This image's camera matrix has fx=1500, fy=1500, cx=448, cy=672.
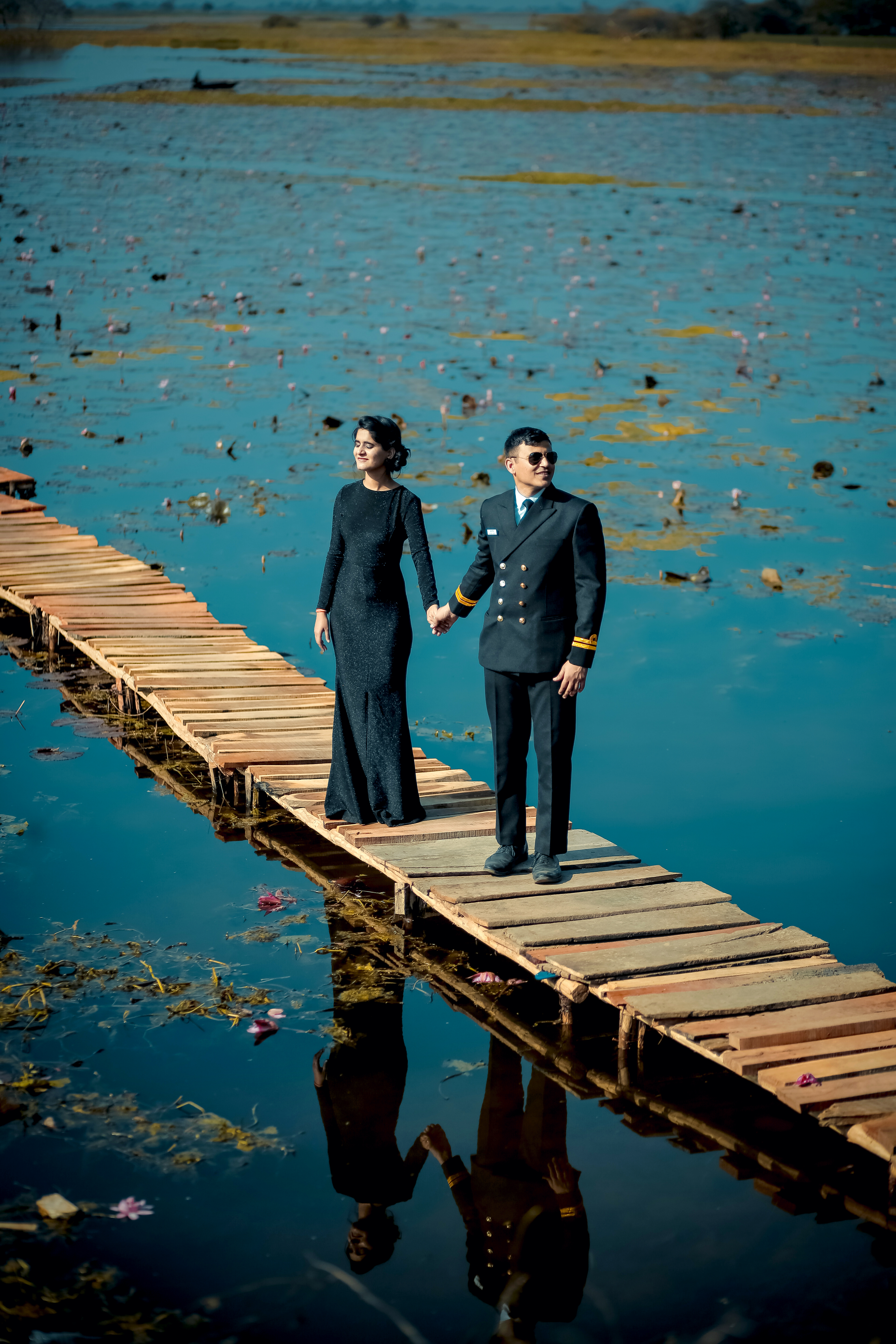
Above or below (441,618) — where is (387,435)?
above

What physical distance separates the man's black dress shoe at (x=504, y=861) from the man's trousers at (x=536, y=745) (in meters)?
0.11

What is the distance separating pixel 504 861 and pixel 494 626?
120cm

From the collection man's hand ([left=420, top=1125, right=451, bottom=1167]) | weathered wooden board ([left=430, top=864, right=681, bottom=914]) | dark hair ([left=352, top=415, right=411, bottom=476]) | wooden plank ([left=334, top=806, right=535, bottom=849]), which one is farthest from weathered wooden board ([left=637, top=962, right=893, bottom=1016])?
dark hair ([left=352, top=415, right=411, bottom=476])

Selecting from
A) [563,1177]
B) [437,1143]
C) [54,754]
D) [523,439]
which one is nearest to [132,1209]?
[437,1143]

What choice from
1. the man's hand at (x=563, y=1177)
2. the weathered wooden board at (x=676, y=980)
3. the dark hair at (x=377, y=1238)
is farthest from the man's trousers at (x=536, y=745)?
the dark hair at (x=377, y=1238)

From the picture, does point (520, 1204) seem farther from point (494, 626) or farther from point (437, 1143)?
point (494, 626)

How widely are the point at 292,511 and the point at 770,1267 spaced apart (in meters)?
11.5

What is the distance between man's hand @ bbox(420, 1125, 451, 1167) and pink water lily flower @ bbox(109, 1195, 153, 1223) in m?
1.06

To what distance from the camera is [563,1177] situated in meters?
5.40

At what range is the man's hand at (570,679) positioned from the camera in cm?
652

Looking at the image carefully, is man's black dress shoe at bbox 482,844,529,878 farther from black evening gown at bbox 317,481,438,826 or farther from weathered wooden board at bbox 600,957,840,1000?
weathered wooden board at bbox 600,957,840,1000

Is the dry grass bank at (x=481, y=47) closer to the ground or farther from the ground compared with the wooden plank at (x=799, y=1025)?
farther from the ground

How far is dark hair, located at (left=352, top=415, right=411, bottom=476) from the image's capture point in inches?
274

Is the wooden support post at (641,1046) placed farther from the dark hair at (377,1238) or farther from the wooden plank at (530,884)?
the dark hair at (377,1238)
